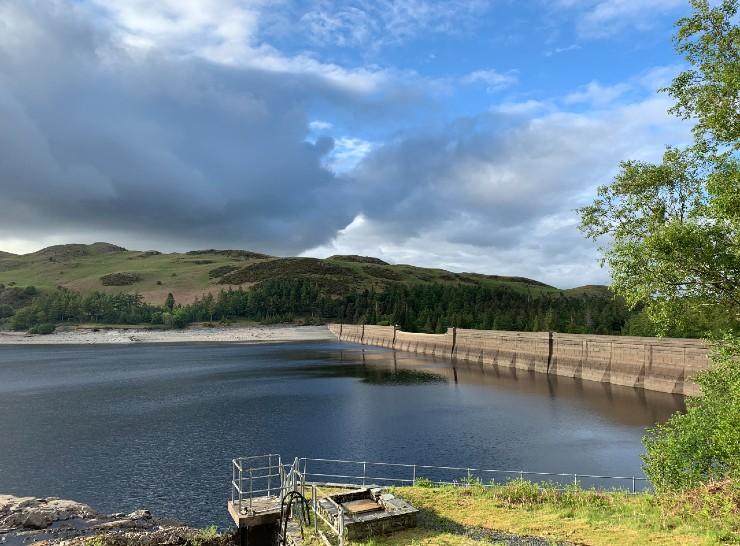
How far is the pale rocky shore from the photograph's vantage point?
23.2m

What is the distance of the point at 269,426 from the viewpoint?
5731 cm

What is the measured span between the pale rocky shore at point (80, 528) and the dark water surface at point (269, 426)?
3932mm

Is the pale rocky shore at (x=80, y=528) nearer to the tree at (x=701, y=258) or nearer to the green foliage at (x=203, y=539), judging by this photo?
the green foliage at (x=203, y=539)

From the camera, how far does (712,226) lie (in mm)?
20688

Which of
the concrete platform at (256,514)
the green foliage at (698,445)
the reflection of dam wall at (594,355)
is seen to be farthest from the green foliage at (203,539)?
the reflection of dam wall at (594,355)

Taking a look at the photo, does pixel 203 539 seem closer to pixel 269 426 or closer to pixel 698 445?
pixel 698 445

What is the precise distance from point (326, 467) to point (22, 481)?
23869 millimetres

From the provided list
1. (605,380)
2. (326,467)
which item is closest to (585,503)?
(326,467)

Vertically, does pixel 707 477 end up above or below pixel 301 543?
above

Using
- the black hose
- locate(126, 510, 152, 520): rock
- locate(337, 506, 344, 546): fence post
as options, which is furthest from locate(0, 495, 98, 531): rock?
locate(337, 506, 344, 546): fence post

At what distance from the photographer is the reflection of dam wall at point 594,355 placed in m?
71.6

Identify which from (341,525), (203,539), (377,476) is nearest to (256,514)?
(203,539)

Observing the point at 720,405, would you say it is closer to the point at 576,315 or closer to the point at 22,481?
the point at 22,481

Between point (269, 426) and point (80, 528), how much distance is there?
31.0 metres
